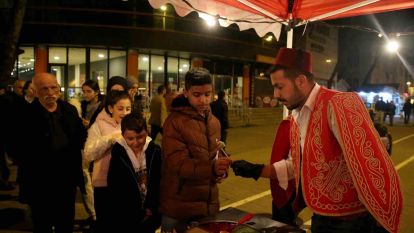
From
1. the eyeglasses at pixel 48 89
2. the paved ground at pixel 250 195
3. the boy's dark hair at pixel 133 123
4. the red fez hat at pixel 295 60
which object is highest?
the red fez hat at pixel 295 60

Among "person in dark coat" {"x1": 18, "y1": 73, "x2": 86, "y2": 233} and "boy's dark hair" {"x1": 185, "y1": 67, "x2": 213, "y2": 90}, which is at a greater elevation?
"boy's dark hair" {"x1": 185, "y1": 67, "x2": 213, "y2": 90}

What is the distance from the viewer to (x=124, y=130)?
3258 millimetres

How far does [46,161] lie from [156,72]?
18310mm

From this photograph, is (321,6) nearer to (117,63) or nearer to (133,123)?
(133,123)

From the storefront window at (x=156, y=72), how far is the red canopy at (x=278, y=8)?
1634cm

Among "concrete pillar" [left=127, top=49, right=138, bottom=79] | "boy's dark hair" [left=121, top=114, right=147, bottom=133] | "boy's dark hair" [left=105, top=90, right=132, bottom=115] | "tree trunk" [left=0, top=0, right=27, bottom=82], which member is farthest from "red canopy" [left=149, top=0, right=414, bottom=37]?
"concrete pillar" [left=127, top=49, right=138, bottom=79]

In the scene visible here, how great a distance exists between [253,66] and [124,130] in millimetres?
24777

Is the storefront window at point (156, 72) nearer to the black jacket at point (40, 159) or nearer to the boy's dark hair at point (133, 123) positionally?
the black jacket at point (40, 159)

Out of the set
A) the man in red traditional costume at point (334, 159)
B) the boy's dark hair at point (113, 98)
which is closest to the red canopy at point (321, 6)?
the boy's dark hair at point (113, 98)

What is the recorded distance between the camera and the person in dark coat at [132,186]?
319cm

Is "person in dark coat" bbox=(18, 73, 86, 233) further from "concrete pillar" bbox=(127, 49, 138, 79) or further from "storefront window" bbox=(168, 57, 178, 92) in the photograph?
"storefront window" bbox=(168, 57, 178, 92)

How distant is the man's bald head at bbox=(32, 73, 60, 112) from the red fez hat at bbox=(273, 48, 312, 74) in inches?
95.2

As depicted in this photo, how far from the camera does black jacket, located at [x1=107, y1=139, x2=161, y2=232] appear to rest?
319cm

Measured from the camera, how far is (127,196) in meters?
3.19
